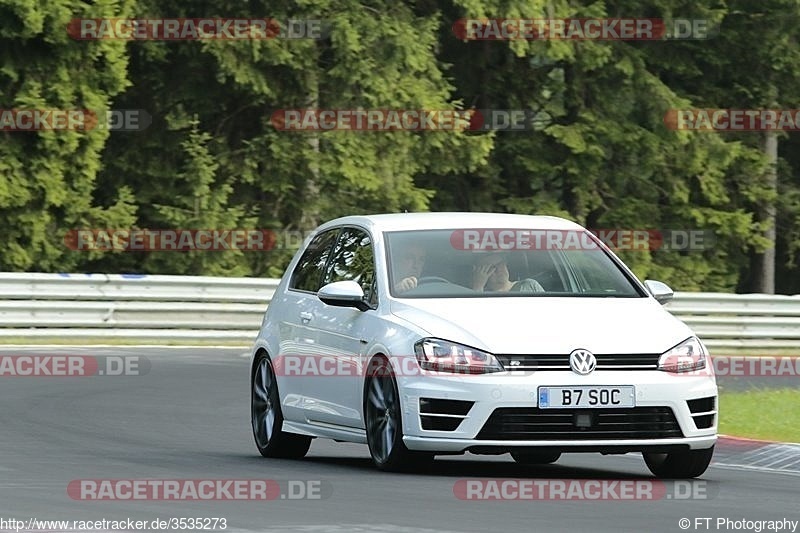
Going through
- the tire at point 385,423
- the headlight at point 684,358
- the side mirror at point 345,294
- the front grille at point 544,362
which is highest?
the side mirror at point 345,294

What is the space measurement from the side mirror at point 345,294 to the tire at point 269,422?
1.41 meters

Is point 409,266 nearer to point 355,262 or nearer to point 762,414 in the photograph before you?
point 355,262

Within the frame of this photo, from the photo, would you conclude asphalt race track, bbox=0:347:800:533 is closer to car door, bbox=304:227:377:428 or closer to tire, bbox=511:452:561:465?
tire, bbox=511:452:561:465

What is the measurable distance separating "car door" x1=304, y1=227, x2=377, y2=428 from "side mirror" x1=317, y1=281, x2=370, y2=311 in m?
0.08

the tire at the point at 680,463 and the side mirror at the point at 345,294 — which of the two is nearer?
the tire at the point at 680,463

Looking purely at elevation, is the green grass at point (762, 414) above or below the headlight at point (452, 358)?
below

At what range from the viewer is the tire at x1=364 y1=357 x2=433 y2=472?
11.7 m

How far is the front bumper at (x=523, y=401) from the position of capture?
37.1 ft

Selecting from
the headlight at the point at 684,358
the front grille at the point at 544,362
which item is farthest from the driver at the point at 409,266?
the headlight at the point at 684,358

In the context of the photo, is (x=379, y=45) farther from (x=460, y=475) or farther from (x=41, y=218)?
(x=460, y=475)

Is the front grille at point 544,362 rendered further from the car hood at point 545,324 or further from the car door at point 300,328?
the car door at point 300,328

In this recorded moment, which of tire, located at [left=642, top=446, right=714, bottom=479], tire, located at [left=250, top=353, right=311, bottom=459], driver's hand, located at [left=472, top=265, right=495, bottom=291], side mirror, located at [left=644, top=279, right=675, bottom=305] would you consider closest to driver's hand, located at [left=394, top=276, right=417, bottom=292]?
driver's hand, located at [left=472, top=265, right=495, bottom=291]

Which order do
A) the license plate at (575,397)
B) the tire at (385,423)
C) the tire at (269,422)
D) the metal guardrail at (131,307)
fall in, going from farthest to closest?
the metal guardrail at (131,307) → the tire at (269,422) → the tire at (385,423) → the license plate at (575,397)

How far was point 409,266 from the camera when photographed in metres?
12.6
